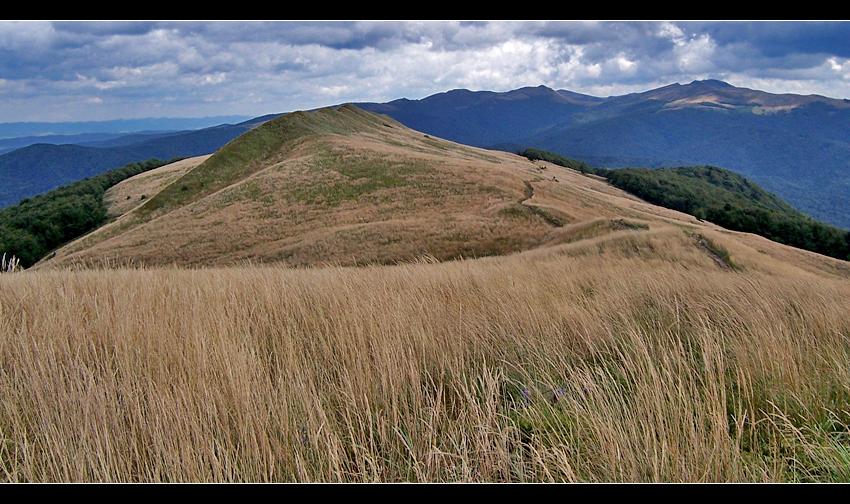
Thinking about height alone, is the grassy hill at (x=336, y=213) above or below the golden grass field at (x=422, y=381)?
below

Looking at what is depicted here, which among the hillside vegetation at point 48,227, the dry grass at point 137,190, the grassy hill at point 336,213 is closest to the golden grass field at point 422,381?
the grassy hill at point 336,213

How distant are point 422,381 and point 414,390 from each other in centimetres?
37

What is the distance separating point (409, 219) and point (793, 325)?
36391mm

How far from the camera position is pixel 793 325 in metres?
4.09

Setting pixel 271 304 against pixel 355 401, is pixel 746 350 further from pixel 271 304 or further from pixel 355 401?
pixel 271 304

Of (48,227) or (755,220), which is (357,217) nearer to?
(48,227)

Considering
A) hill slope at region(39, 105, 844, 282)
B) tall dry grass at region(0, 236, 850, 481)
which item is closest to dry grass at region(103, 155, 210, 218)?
hill slope at region(39, 105, 844, 282)

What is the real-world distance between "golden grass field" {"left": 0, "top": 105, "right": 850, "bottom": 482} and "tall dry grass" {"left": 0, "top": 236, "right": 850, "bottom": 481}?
19 mm

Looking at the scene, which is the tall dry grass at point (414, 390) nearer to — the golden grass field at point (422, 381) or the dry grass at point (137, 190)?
the golden grass field at point (422, 381)

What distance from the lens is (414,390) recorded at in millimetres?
2764

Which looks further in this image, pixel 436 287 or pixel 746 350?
pixel 436 287

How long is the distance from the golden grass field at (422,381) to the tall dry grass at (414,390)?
0.02 metres

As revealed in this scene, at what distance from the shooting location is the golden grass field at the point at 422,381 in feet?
7.21
